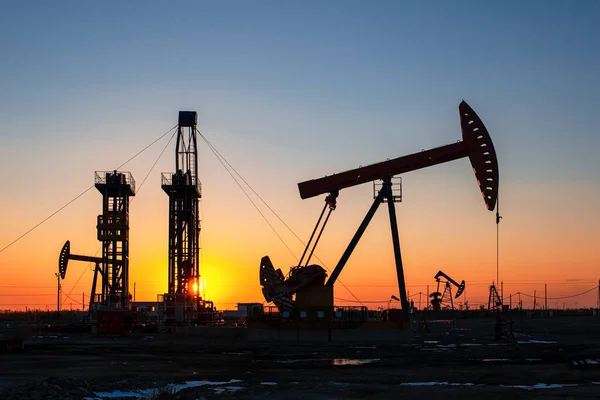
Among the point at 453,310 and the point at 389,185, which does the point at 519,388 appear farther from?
the point at 453,310

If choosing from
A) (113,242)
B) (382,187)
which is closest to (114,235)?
(113,242)

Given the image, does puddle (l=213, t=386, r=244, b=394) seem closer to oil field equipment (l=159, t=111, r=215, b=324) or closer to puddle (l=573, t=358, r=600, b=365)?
puddle (l=573, t=358, r=600, b=365)

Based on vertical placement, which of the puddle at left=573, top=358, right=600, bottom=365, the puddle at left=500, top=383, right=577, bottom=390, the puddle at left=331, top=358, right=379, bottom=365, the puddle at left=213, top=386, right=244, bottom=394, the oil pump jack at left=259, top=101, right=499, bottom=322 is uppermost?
the oil pump jack at left=259, top=101, right=499, bottom=322

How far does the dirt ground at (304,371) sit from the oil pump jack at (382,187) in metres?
5.54

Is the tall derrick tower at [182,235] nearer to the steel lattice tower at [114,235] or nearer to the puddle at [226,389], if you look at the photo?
the steel lattice tower at [114,235]

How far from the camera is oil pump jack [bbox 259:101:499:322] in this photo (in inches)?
1716

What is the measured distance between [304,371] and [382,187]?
2068 cm

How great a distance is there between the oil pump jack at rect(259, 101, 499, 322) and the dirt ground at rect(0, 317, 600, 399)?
5538 millimetres

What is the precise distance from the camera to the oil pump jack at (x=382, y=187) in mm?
43594

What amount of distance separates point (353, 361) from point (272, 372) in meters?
5.14

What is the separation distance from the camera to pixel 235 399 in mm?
19609

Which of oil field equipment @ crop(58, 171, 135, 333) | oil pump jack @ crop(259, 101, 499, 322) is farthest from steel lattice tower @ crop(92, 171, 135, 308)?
oil pump jack @ crop(259, 101, 499, 322)

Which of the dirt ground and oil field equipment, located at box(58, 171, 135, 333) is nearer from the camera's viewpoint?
the dirt ground

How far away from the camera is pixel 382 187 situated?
4525 cm
